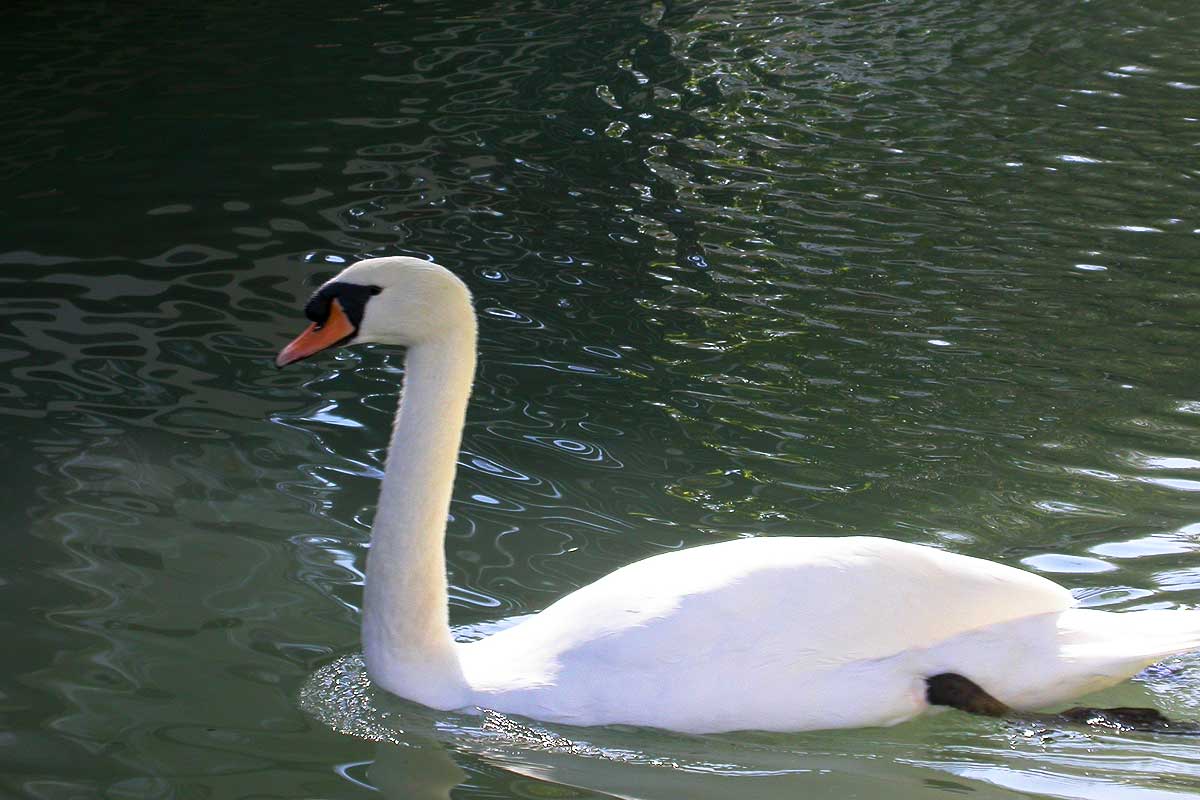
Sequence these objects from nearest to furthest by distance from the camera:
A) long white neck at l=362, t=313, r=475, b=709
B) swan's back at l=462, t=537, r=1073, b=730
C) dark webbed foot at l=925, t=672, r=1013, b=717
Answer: swan's back at l=462, t=537, r=1073, b=730, dark webbed foot at l=925, t=672, r=1013, b=717, long white neck at l=362, t=313, r=475, b=709

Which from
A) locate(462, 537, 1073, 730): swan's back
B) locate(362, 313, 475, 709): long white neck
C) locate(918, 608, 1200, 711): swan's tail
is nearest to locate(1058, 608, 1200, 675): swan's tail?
locate(918, 608, 1200, 711): swan's tail

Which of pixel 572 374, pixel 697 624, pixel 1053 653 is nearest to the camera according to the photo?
pixel 697 624

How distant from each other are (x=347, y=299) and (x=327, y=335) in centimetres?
11

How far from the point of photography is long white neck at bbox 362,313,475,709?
12.9ft

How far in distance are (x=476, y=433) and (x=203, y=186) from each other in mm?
4596

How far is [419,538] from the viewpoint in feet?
13.1

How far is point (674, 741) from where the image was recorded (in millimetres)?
3729

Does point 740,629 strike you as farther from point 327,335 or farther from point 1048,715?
point 327,335

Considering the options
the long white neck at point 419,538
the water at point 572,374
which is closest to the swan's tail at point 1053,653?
the water at point 572,374

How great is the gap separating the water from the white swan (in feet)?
0.36

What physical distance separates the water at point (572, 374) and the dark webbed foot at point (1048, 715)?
0.06m

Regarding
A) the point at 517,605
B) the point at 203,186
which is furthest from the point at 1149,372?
the point at 203,186

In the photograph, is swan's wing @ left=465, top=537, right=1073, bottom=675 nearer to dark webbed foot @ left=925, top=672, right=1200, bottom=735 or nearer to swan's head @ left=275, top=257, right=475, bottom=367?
dark webbed foot @ left=925, top=672, right=1200, bottom=735

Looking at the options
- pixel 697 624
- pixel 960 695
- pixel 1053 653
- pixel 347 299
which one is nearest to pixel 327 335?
pixel 347 299
